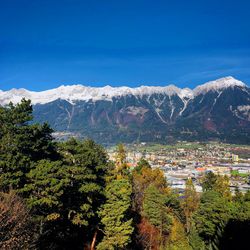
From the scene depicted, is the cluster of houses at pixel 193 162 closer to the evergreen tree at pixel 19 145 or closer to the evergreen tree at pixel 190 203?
the evergreen tree at pixel 190 203

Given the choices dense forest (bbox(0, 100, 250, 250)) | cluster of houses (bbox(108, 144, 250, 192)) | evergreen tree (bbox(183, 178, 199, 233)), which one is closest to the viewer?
dense forest (bbox(0, 100, 250, 250))

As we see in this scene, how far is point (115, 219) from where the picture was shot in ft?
85.6

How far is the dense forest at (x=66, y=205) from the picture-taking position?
55.0 ft

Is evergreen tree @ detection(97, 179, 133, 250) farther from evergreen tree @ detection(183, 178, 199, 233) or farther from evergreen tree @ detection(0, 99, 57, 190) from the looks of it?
evergreen tree @ detection(183, 178, 199, 233)

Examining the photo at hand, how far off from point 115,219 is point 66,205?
4.00 metres

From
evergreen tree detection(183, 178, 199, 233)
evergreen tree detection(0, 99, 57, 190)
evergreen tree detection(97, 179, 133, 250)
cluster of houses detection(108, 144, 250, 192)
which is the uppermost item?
evergreen tree detection(0, 99, 57, 190)

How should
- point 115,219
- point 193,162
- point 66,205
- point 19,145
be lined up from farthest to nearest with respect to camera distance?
point 193,162 < point 115,219 < point 66,205 < point 19,145

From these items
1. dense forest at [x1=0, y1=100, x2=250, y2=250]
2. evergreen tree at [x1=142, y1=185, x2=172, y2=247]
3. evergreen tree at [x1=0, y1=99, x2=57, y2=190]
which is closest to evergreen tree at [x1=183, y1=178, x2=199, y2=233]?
evergreen tree at [x1=142, y1=185, x2=172, y2=247]

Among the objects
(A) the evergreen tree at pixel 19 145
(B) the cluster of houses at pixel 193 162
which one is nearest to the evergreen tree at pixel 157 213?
(A) the evergreen tree at pixel 19 145

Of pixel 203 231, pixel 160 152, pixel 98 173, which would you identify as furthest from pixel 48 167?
pixel 160 152

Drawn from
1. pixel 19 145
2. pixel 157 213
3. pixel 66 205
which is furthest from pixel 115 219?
pixel 157 213

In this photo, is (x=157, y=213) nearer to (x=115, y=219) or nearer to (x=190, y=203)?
(x=190, y=203)

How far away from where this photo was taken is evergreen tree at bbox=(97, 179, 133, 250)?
25.5m

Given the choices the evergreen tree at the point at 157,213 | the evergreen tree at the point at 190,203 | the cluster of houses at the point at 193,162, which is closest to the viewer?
the evergreen tree at the point at 157,213
